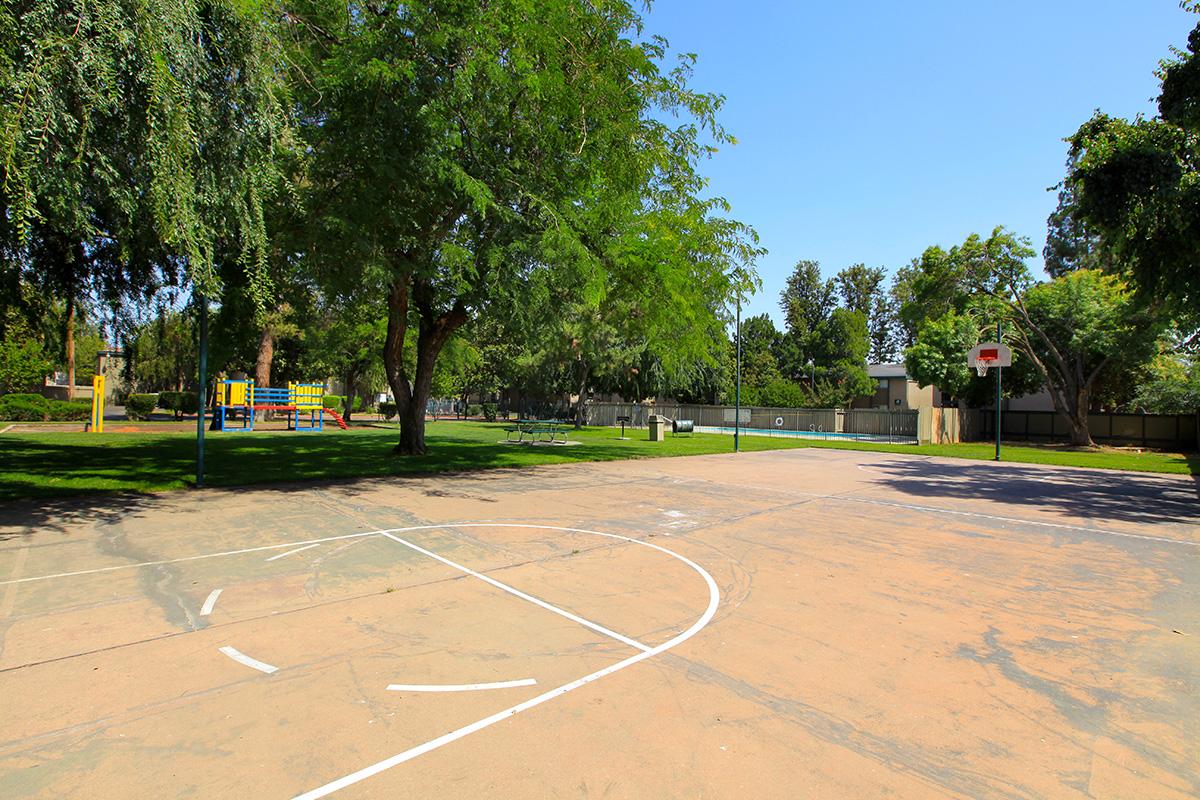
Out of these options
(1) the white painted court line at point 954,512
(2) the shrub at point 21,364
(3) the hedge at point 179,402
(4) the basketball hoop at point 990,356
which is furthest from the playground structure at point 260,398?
(4) the basketball hoop at point 990,356

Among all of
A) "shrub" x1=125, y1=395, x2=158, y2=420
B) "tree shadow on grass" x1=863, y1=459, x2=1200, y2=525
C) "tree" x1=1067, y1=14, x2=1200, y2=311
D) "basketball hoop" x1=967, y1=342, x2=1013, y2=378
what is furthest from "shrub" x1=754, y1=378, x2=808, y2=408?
"shrub" x1=125, y1=395, x2=158, y2=420

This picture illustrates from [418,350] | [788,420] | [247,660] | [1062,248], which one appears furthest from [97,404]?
[1062,248]

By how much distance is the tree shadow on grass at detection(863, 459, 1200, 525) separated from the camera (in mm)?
12367

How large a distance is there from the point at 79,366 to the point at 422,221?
59.1 metres

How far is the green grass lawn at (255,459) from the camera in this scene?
12.8 m

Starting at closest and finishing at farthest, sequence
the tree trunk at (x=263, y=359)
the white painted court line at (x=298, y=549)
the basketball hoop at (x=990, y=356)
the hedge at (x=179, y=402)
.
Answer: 1. the white painted court line at (x=298, y=549)
2. the basketball hoop at (x=990, y=356)
3. the tree trunk at (x=263, y=359)
4. the hedge at (x=179, y=402)

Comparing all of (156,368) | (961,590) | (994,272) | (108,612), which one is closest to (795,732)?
(961,590)

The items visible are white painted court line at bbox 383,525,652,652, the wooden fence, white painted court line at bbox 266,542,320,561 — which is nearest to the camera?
white painted court line at bbox 383,525,652,652

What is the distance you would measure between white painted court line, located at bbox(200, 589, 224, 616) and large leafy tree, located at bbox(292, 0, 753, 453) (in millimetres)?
7447

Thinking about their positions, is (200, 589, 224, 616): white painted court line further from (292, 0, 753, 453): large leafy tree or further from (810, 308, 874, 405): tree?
(810, 308, 874, 405): tree

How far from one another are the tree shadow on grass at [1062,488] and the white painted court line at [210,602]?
1269cm

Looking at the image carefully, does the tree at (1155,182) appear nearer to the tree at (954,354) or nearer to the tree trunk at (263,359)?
the tree at (954,354)

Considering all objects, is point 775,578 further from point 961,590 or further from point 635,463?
point 635,463

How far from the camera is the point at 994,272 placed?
116 ft
